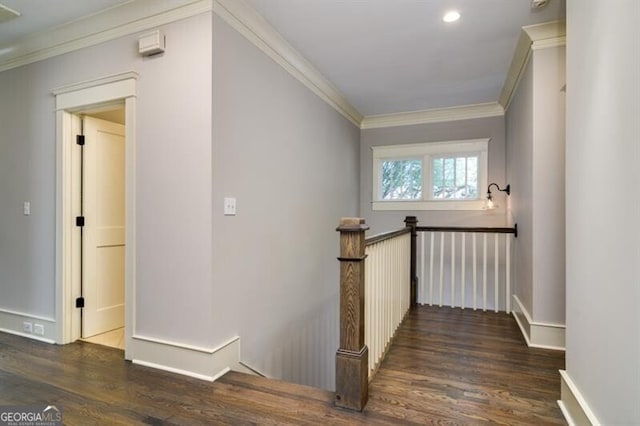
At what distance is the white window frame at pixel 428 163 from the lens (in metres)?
4.64

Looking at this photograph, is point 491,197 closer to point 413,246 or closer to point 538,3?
point 413,246

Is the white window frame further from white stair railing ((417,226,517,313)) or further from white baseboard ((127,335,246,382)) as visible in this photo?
white baseboard ((127,335,246,382))

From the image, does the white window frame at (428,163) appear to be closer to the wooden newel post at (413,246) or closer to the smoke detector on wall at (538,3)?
the wooden newel post at (413,246)

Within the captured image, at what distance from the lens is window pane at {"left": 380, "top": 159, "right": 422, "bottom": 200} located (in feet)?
16.5

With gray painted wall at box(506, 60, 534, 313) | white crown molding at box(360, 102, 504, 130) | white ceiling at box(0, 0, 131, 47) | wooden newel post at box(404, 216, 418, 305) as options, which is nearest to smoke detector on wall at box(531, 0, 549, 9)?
gray painted wall at box(506, 60, 534, 313)

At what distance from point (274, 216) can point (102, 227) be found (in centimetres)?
167

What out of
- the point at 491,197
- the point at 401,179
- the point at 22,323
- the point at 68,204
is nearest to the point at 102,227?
the point at 68,204

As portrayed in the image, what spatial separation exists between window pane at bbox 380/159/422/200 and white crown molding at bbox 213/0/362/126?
1384 millimetres

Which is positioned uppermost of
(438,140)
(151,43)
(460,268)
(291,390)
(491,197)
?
(151,43)

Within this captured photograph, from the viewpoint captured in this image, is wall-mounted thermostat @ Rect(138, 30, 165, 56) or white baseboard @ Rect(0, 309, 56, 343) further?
white baseboard @ Rect(0, 309, 56, 343)

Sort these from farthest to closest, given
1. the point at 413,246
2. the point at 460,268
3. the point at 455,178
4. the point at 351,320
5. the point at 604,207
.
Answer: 1. the point at 455,178
2. the point at 460,268
3. the point at 413,246
4. the point at 351,320
5. the point at 604,207

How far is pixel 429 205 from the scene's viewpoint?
16.0 ft

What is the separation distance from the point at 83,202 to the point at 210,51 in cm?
186

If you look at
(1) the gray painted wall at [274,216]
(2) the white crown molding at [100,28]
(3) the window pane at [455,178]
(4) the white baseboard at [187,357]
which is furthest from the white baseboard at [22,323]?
(3) the window pane at [455,178]
